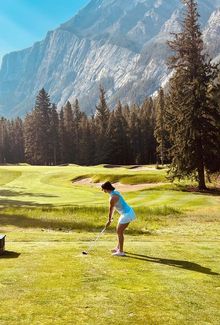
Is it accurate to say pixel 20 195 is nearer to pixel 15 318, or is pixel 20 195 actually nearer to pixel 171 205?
pixel 171 205

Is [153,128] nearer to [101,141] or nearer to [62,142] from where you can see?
[101,141]

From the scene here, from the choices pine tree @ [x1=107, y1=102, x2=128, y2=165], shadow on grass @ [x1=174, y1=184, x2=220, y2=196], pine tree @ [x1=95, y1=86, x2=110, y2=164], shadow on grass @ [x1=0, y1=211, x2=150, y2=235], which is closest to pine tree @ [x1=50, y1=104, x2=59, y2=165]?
pine tree @ [x1=95, y1=86, x2=110, y2=164]

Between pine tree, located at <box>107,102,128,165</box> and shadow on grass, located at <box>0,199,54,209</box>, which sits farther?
pine tree, located at <box>107,102,128,165</box>

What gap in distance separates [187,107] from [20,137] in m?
109

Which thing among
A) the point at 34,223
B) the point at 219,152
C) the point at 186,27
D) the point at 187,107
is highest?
the point at 186,27

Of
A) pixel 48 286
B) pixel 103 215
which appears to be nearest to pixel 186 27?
pixel 103 215

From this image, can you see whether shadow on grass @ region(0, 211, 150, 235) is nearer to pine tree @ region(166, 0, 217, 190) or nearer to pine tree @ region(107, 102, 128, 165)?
pine tree @ region(166, 0, 217, 190)

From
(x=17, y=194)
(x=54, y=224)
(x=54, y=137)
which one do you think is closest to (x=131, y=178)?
(x=17, y=194)

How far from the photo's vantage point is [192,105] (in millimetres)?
45250

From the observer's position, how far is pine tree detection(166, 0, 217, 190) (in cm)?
4503

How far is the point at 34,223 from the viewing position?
28172mm

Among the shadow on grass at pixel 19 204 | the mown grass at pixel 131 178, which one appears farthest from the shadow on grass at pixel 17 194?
the mown grass at pixel 131 178

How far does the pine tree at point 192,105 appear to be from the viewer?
4503 cm

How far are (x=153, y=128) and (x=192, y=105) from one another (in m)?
79.0
